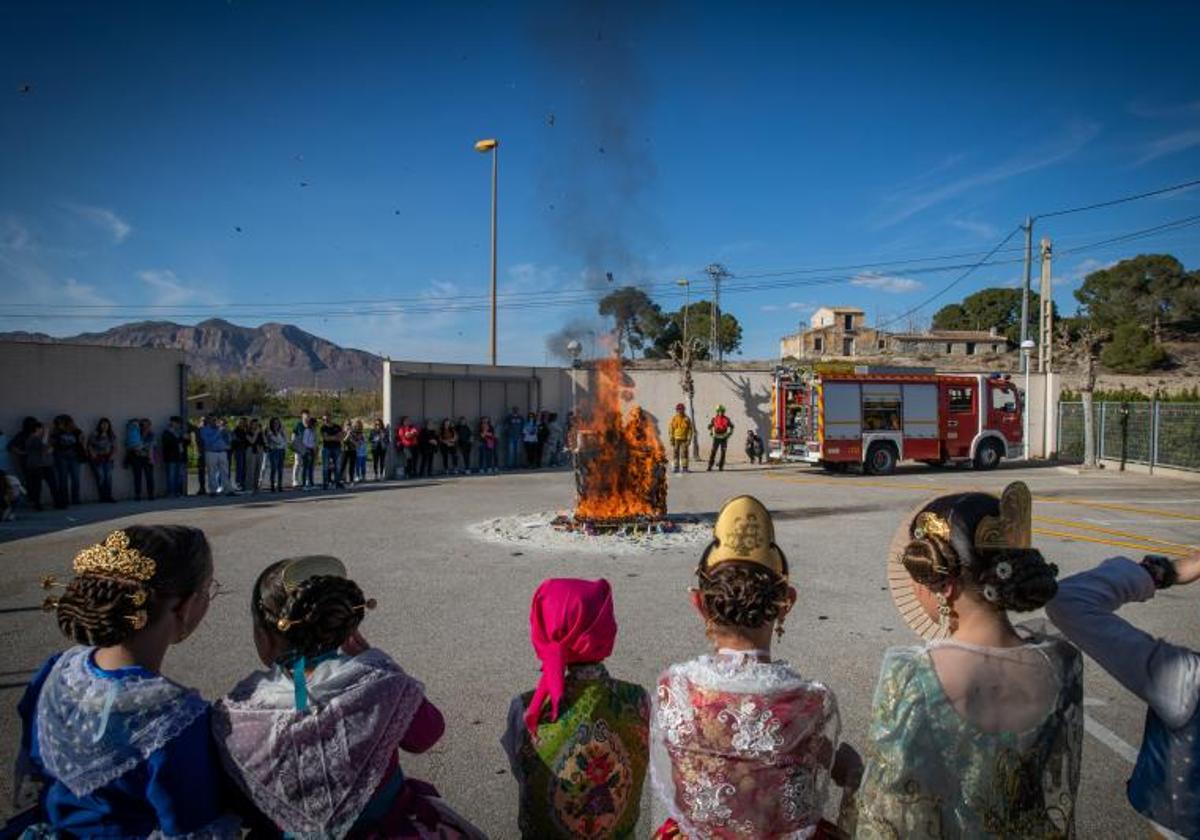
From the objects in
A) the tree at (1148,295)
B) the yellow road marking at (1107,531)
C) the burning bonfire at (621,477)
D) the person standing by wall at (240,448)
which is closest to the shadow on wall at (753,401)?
the yellow road marking at (1107,531)

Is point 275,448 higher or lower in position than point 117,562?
lower

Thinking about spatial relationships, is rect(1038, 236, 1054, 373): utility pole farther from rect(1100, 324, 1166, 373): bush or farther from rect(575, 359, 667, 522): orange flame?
rect(1100, 324, 1166, 373): bush

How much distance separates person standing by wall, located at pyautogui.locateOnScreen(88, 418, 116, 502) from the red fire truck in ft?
55.2

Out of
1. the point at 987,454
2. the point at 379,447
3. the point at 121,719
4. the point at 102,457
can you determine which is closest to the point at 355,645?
the point at 121,719

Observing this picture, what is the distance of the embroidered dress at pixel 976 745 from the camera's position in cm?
196

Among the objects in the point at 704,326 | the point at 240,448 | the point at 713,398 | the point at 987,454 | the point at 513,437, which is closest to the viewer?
the point at 240,448

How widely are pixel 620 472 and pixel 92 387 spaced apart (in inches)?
468

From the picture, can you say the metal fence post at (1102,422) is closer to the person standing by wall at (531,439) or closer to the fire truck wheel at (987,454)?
the fire truck wheel at (987,454)

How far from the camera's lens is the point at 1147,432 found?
21.2 metres

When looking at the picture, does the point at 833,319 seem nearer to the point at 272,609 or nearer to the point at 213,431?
the point at 213,431

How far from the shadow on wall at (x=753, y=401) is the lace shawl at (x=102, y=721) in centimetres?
2555

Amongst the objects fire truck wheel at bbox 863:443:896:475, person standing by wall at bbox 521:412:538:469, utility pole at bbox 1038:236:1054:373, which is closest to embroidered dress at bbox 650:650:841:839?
fire truck wheel at bbox 863:443:896:475

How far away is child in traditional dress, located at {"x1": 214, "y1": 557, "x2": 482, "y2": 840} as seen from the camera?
2051 mm

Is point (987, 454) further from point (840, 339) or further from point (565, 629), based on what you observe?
point (840, 339)
